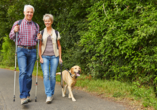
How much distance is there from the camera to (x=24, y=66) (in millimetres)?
4527

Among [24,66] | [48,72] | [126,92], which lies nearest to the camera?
[24,66]

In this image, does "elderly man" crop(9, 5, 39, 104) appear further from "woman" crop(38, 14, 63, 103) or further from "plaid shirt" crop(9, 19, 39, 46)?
"woman" crop(38, 14, 63, 103)

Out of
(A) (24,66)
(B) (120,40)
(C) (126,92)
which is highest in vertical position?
(B) (120,40)

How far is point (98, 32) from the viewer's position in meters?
6.95

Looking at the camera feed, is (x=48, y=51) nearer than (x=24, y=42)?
No

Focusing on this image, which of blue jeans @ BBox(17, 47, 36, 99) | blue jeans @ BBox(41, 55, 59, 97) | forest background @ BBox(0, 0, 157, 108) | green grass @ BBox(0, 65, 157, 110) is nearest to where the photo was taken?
blue jeans @ BBox(17, 47, 36, 99)

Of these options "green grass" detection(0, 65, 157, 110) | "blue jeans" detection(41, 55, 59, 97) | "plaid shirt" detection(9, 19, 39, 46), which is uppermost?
"plaid shirt" detection(9, 19, 39, 46)

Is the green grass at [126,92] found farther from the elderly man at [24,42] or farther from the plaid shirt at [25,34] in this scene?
the plaid shirt at [25,34]

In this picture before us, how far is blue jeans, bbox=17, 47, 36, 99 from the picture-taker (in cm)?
448

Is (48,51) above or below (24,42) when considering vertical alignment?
below

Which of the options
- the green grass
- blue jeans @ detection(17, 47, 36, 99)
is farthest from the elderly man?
the green grass

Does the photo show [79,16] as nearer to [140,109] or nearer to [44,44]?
[44,44]

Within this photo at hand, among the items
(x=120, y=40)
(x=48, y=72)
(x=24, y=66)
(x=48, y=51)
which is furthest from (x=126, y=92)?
(x=24, y=66)

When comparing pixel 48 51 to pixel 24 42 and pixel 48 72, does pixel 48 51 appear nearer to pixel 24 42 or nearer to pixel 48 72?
pixel 48 72
